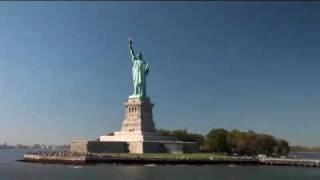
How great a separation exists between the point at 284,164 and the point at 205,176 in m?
34.8

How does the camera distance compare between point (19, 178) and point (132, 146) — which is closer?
point (19, 178)

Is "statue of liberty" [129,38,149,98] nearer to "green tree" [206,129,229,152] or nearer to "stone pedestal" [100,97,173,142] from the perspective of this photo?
"stone pedestal" [100,97,173,142]

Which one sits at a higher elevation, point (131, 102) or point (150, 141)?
point (131, 102)

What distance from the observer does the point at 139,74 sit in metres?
108

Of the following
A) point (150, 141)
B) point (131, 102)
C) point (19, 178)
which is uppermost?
point (131, 102)

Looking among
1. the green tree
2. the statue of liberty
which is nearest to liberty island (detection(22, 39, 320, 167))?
the statue of liberty

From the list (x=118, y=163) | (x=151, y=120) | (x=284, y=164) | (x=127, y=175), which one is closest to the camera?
(x=127, y=175)

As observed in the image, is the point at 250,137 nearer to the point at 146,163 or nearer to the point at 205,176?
the point at 146,163

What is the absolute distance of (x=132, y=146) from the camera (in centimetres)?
9838

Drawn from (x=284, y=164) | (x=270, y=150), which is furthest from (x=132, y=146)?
(x=270, y=150)

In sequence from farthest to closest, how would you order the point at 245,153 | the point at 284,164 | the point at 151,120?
the point at 245,153, the point at 151,120, the point at 284,164

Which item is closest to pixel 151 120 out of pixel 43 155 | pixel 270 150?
pixel 43 155

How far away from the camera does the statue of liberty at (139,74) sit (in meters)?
107

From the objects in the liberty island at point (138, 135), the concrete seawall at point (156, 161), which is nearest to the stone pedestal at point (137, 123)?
the liberty island at point (138, 135)
